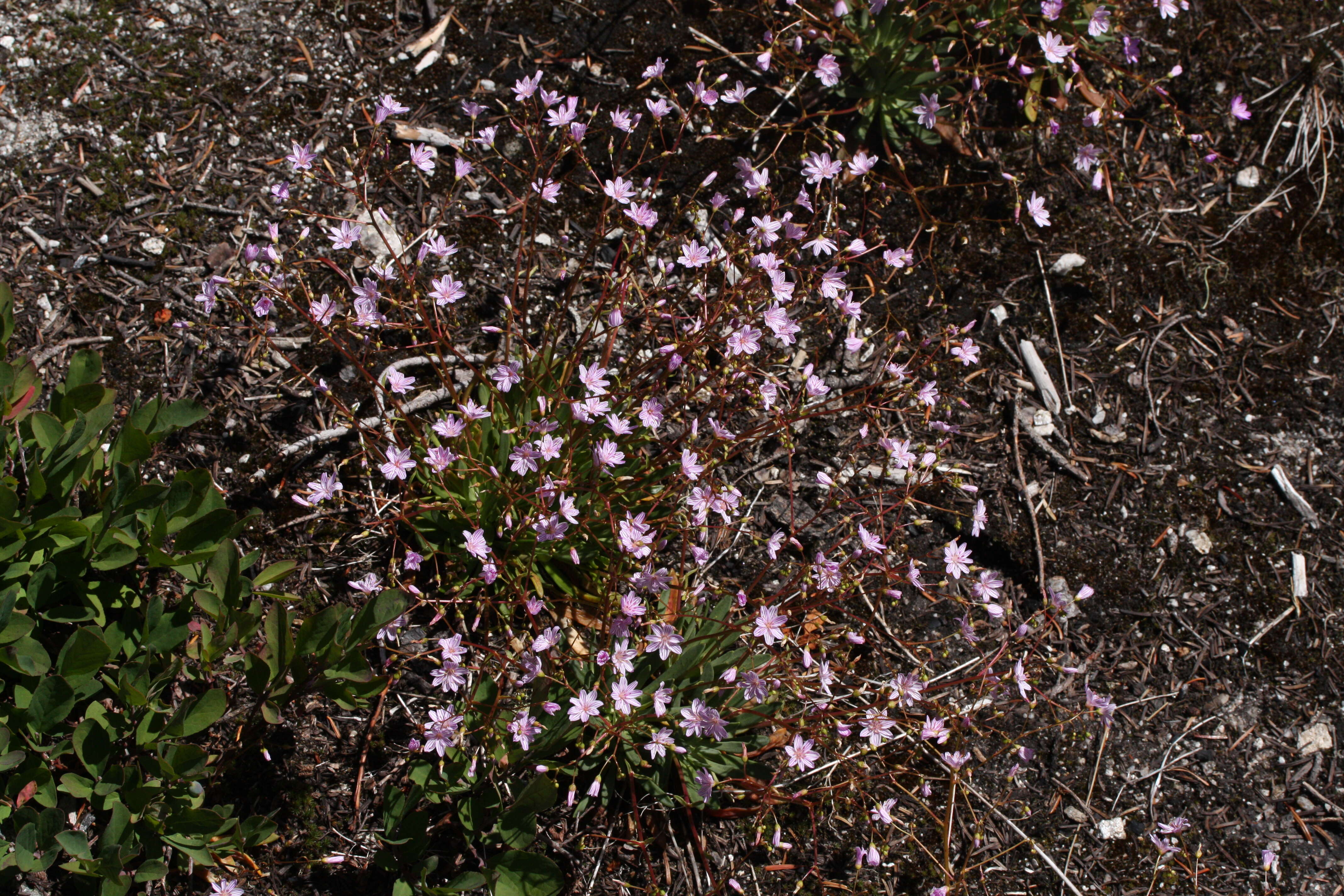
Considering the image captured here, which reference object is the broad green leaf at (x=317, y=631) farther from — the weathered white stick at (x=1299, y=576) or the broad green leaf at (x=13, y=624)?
the weathered white stick at (x=1299, y=576)

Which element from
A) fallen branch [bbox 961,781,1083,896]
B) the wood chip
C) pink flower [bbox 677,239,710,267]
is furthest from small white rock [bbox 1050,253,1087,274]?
the wood chip

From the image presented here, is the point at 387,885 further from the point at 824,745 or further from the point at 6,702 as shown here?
the point at 824,745

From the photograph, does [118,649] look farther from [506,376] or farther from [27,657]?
[506,376]

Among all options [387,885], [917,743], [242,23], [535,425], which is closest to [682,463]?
[535,425]

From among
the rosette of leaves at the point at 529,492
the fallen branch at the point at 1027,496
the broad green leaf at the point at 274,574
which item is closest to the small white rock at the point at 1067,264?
the fallen branch at the point at 1027,496

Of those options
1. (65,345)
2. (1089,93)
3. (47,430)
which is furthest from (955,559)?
(65,345)
